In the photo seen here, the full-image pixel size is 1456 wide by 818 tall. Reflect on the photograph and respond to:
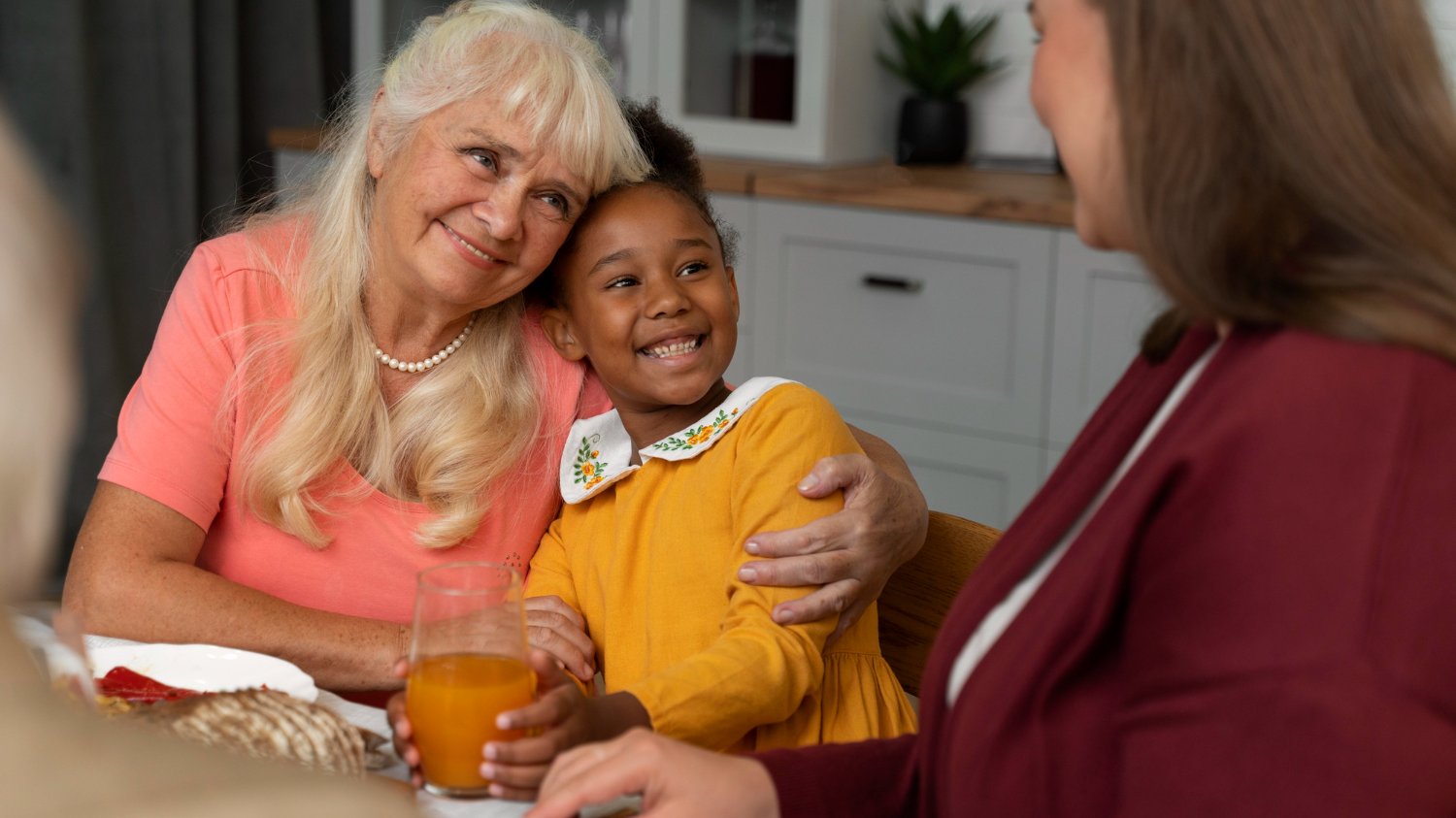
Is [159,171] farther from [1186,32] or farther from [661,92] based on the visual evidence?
[1186,32]

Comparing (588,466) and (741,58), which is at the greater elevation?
(741,58)

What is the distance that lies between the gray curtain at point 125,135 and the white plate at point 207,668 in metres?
2.33

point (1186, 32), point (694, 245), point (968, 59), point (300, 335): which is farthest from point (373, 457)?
point (968, 59)

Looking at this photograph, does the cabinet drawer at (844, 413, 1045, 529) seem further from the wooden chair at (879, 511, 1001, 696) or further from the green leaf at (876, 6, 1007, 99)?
the wooden chair at (879, 511, 1001, 696)

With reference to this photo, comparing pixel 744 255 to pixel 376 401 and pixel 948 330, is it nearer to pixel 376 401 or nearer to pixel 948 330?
→ pixel 948 330

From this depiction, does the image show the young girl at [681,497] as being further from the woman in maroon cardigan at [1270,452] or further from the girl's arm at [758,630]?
the woman in maroon cardigan at [1270,452]

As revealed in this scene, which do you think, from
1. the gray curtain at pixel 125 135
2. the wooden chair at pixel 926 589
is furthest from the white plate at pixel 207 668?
the gray curtain at pixel 125 135

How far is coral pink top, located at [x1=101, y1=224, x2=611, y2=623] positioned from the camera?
143cm

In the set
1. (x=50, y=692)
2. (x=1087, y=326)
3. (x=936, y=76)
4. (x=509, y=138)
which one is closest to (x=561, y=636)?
(x=509, y=138)

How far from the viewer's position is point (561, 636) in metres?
1.36

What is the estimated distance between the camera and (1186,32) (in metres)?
0.74

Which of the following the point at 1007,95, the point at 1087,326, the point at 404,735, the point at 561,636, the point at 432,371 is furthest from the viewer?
the point at 1007,95

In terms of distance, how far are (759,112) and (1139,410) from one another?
105 inches

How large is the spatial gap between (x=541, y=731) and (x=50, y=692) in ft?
1.95
